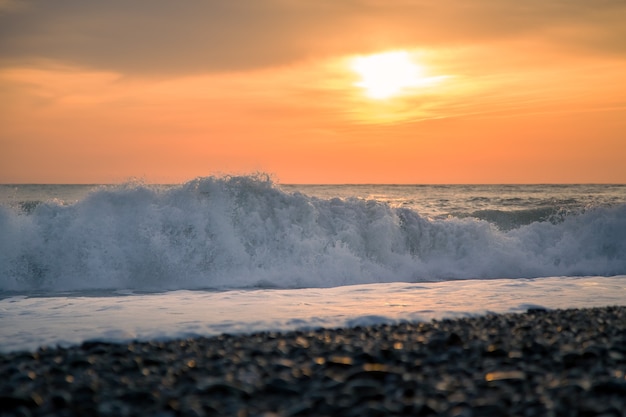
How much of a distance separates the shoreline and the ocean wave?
7186mm

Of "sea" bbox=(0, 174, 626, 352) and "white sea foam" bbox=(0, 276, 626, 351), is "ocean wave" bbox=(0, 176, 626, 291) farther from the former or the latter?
"white sea foam" bbox=(0, 276, 626, 351)

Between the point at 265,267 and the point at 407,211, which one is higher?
the point at 407,211

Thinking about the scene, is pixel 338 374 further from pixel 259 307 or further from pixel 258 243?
pixel 258 243

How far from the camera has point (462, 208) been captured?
3033cm

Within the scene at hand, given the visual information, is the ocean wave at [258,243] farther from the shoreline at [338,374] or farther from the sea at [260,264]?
the shoreline at [338,374]

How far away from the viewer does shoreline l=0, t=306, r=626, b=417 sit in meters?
4.48

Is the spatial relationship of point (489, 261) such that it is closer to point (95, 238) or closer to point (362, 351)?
point (95, 238)

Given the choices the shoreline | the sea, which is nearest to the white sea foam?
the sea

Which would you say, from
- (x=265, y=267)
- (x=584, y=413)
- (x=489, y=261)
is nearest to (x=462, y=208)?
(x=489, y=261)

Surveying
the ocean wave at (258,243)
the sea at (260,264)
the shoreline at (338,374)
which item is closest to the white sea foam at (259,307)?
the sea at (260,264)

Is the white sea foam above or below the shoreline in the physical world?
below

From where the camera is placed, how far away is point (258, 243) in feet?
52.7

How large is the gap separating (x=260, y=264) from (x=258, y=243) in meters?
1.04

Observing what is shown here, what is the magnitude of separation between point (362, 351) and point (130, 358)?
218cm
